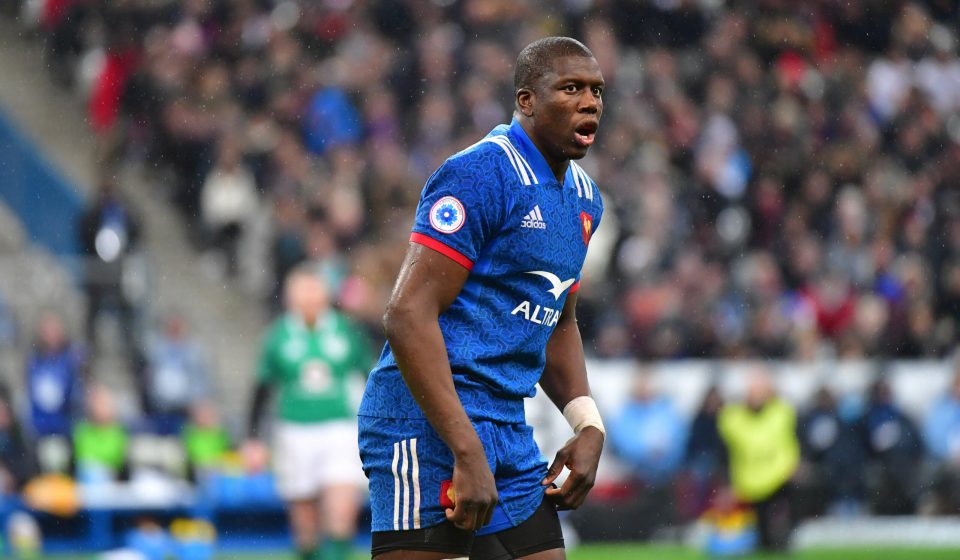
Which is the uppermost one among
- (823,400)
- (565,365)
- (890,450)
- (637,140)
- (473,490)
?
(637,140)

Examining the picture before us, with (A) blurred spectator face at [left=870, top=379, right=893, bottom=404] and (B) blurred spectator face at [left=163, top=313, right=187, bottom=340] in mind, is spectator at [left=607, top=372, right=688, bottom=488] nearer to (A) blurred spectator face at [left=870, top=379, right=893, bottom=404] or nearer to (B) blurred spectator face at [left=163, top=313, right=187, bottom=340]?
(A) blurred spectator face at [left=870, top=379, right=893, bottom=404]

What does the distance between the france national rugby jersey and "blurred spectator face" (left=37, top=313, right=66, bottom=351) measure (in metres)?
10.2

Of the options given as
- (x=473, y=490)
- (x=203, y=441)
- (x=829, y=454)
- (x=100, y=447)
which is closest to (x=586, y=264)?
(x=829, y=454)

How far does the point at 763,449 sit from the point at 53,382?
627 centimetres

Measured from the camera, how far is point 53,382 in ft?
45.0

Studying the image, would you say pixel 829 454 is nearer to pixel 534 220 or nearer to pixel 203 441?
pixel 203 441

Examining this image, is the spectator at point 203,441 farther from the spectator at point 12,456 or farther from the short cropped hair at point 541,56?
the short cropped hair at point 541,56

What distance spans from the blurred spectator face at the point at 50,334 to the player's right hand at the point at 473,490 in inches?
414

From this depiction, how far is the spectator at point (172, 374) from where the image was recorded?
1432 centimetres

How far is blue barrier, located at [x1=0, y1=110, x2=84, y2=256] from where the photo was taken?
54.0ft

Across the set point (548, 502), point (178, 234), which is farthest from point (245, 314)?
point (548, 502)

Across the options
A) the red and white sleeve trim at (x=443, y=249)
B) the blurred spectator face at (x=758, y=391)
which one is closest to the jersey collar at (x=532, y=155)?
the red and white sleeve trim at (x=443, y=249)

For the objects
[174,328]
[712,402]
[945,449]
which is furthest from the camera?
[945,449]

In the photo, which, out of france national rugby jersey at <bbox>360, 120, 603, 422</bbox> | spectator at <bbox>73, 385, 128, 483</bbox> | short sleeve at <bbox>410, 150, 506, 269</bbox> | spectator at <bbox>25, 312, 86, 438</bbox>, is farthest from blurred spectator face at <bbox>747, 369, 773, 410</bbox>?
short sleeve at <bbox>410, 150, 506, 269</bbox>
